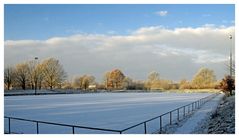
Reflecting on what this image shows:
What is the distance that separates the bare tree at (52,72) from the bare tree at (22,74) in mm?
3628

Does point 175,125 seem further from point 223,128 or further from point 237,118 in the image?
point 237,118

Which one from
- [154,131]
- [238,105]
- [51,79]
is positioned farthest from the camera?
[51,79]

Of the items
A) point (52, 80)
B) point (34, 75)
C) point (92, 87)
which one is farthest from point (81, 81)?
point (34, 75)

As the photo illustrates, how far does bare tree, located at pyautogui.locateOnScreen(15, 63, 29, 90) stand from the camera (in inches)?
2448

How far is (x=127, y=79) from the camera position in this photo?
9144 centimetres

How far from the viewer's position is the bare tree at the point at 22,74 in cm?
6219

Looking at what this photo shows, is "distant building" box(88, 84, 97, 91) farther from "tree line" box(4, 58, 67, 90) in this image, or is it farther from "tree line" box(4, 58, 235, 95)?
"tree line" box(4, 58, 67, 90)

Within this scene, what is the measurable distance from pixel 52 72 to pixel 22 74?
6407 mm

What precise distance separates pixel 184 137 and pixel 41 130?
6.31 metres

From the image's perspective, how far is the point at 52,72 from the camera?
6812 cm

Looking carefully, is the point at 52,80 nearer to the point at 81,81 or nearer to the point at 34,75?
the point at 34,75

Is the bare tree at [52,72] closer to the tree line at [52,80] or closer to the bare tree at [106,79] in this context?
the tree line at [52,80]

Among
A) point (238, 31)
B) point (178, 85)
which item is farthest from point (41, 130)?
point (178, 85)

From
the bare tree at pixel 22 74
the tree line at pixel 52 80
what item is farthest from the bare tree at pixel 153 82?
the bare tree at pixel 22 74
